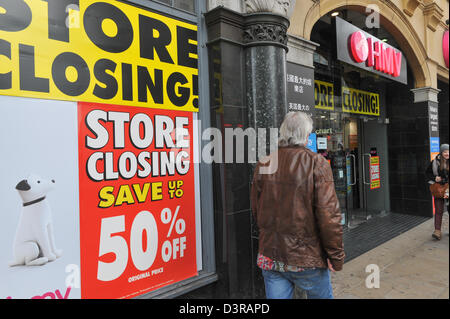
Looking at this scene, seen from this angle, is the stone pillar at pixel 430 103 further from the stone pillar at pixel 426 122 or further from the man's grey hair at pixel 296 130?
the man's grey hair at pixel 296 130

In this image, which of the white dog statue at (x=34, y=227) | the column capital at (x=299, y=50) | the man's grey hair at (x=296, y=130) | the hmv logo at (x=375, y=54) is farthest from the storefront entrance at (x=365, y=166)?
the white dog statue at (x=34, y=227)

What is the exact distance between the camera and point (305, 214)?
2027 millimetres

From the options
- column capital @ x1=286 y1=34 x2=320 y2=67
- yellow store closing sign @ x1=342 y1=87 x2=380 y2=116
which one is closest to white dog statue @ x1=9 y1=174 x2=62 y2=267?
column capital @ x1=286 y1=34 x2=320 y2=67

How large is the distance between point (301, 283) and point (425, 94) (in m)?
7.32

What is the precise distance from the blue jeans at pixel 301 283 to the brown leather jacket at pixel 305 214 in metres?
0.10

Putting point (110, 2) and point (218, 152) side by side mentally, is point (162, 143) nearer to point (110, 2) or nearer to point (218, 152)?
point (218, 152)

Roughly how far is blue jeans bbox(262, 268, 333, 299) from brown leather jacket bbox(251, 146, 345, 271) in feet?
0.34

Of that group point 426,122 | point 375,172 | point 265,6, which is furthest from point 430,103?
point 265,6

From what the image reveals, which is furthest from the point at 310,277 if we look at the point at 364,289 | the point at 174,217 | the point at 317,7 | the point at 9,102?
the point at 317,7

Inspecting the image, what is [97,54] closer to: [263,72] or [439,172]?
[263,72]

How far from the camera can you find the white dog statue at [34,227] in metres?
2.20

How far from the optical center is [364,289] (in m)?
3.64

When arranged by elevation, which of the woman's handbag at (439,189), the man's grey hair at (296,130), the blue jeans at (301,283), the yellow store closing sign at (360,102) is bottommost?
the blue jeans at (301,283)
